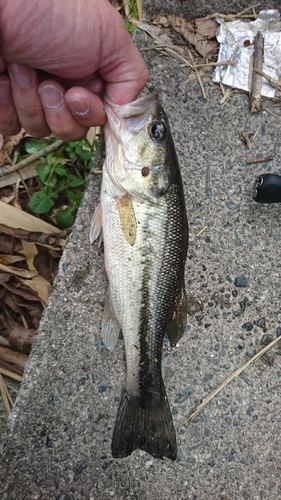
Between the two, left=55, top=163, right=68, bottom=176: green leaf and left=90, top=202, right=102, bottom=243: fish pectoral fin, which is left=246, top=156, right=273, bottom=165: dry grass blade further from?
left=55, top=163, right=68, bottom=176: green leaf

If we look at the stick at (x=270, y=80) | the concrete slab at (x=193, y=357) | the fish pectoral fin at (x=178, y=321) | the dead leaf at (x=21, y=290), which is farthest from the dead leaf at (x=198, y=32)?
the dead leaf at (x=21, y=290)

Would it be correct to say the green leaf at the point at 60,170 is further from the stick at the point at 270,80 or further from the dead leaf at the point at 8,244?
the stick at the point at 270,80

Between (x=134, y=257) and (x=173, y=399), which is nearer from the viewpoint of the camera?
(x=134, y=257)

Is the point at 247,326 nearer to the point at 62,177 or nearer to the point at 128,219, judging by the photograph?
the point at 128,219

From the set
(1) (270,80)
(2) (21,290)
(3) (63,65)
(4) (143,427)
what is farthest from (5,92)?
(4) (143,427)

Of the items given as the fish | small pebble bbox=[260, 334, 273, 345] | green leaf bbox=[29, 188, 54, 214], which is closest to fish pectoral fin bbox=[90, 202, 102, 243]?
the fish

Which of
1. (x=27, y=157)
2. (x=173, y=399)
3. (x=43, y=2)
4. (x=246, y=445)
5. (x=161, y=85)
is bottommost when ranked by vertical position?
(x=246, y=445)

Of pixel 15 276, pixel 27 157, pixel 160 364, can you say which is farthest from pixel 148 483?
pixel 27 157

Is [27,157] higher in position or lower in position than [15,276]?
higher

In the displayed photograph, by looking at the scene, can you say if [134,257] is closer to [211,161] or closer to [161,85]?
[211,161]
